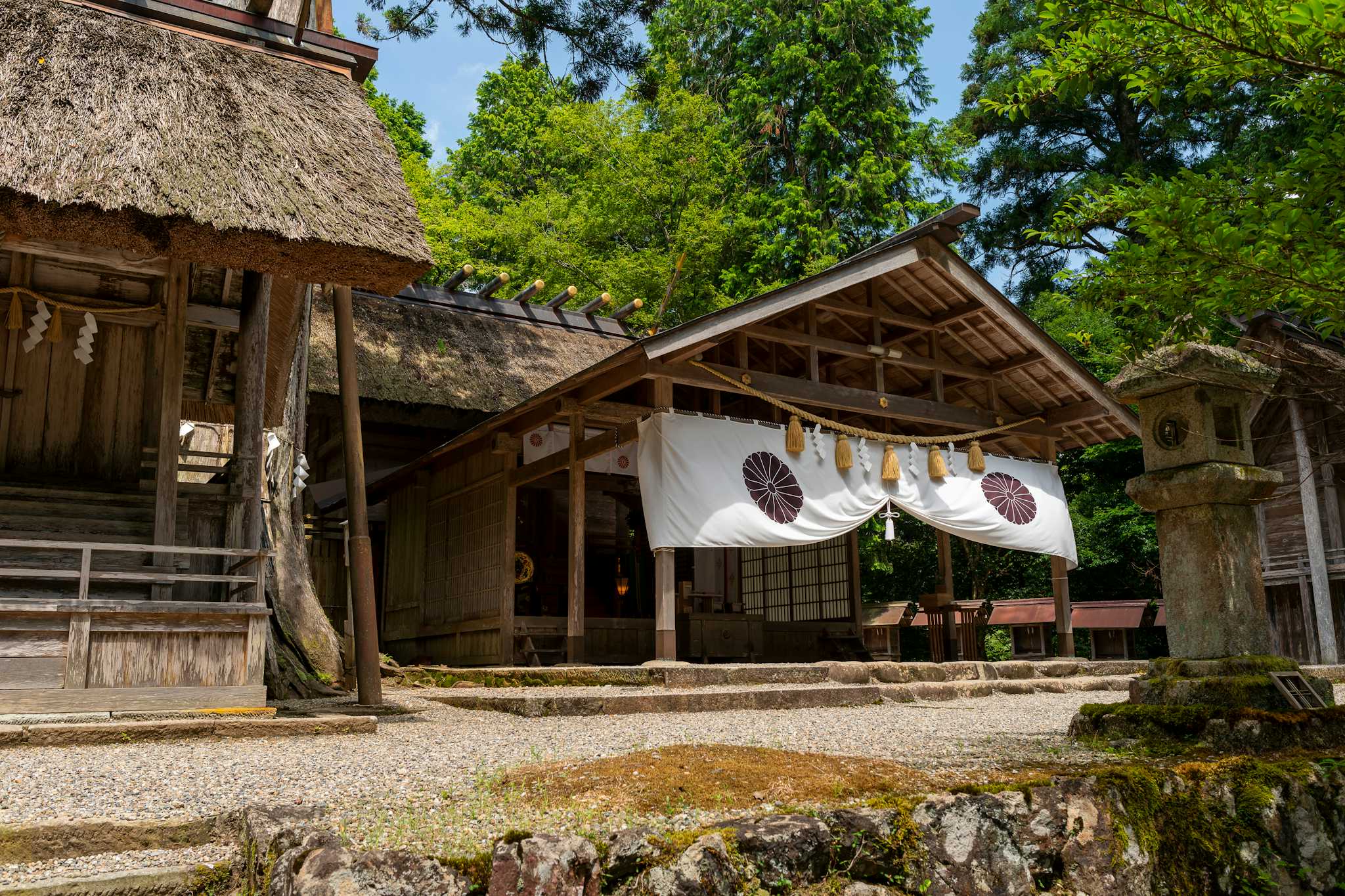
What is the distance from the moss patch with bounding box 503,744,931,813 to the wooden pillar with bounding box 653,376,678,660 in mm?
4982

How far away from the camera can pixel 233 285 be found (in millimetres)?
8516

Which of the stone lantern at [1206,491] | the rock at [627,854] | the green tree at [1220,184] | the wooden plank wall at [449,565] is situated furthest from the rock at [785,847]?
the wooden plank wall at [449,565]

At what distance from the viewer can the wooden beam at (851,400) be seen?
1009cm

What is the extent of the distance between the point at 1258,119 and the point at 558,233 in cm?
→ 1612

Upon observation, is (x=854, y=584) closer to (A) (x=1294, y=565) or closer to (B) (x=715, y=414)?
(B) (x=715, y=414)

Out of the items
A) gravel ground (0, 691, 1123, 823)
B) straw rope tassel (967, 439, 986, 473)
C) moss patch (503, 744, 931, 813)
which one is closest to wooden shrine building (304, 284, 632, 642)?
straw rope tassel (967, 439, 986, 473)

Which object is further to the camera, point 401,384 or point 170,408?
point 401,384

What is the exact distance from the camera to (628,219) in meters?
20.3

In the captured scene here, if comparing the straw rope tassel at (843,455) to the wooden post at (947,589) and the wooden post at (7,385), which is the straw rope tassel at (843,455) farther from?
the wooden post at (7,385)

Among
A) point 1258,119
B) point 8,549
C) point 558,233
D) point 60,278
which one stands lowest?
point 8,549

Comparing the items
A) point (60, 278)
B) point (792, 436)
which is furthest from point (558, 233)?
point (60, 278)

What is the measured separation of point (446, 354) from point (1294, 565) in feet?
46.2

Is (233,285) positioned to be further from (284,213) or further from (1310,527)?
(1310,527)

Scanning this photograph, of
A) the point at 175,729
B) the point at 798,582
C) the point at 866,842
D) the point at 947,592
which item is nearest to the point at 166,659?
the point at 175,729
